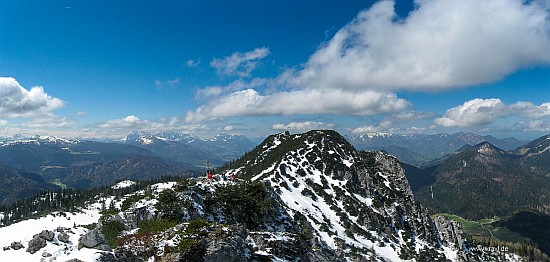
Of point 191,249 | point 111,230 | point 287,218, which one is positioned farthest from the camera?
point 287,218

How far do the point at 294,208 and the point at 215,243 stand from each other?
335 feet

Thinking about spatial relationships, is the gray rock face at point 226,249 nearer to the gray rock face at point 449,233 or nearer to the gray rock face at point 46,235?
the gray rock face at point 46,235

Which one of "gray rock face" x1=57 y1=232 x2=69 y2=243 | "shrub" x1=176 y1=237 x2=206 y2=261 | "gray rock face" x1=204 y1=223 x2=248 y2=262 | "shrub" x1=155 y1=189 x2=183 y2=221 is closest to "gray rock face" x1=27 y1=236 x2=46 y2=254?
"gray rock face" x1=57 y1=232 x2=69 y2=243

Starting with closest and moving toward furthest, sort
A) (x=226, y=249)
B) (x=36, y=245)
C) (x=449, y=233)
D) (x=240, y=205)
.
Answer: (x=226, y=249)
(x=36, y=245)
(x=240, y=205)
(x=449, y=233)

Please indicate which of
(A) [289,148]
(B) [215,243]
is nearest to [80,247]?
(B) [215,243]

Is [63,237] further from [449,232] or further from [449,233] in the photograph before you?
[449,232]

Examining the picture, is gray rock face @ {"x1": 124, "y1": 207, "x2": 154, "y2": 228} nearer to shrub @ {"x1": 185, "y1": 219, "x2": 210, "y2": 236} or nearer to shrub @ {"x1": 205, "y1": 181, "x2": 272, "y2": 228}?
shrub @ {"x1": 205, "y1": 181, "x2": 272, "y2": 228}

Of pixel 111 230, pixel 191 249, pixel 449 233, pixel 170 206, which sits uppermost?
pixel 191 249

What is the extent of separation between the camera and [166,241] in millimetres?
27969

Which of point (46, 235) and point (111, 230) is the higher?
point (111, 230)

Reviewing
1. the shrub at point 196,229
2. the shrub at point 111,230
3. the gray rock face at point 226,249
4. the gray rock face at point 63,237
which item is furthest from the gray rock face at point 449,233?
the gray rock face at point 63,237

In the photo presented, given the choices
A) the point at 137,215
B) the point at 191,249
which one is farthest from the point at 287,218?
the point at 191,249

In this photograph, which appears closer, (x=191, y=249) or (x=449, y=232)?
(x=191, y=249)

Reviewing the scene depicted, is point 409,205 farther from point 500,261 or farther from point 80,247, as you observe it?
point 80,247
